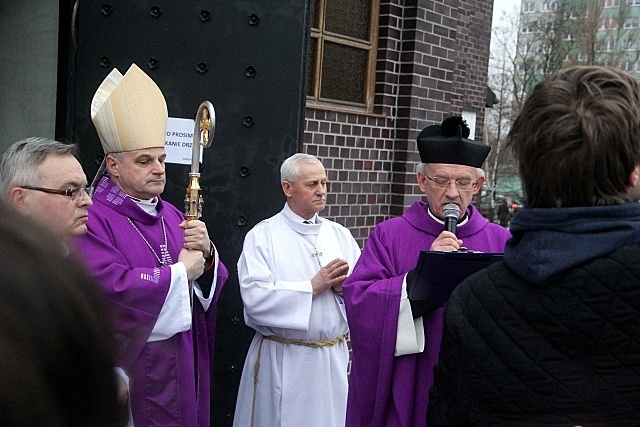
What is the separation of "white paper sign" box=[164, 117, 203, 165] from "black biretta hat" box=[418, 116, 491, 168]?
123cm

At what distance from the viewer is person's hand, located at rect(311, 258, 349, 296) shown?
4.12 m

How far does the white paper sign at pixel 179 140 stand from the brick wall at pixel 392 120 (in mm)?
1752

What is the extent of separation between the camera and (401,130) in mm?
6234

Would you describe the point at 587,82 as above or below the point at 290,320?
above

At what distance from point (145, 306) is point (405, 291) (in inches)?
42.2

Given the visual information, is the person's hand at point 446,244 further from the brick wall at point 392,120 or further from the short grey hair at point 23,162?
the brick wall at point 392,120

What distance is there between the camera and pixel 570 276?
1650 millimetres

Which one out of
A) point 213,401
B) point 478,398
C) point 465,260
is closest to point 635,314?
point 478,398

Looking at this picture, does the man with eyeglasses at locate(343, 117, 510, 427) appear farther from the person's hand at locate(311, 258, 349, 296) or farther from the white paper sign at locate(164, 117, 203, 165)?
the white paper sign at locate(164, 117, 203, 165)

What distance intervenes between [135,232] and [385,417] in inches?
53.3

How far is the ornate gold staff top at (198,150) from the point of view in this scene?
3.36m

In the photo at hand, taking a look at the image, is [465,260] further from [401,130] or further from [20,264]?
[401,130]

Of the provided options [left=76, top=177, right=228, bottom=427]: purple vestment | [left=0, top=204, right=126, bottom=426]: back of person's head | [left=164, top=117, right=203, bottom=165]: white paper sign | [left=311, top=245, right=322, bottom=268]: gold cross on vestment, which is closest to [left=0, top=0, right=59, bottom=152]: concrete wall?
[left=164, top=117, right=203, bottom=165]: white paper sign

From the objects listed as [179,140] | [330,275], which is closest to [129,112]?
[179,140]
